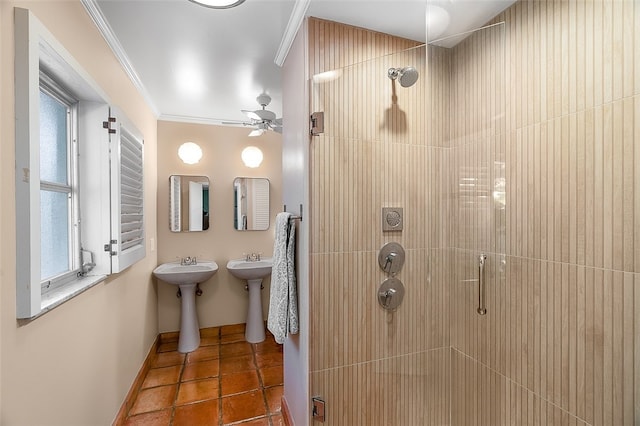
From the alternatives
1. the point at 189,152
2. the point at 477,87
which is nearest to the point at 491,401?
the point at 477,87

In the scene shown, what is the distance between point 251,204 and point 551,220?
2.77 meters

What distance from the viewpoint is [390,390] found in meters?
1.63

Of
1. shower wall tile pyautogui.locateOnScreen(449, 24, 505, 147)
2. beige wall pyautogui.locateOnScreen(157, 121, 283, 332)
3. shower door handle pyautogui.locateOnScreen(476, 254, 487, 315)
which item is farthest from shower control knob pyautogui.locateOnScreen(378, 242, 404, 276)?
beige wall pyautogui.locateOnScreen(157, 121, 283, 332)

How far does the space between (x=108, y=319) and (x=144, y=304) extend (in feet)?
2.90

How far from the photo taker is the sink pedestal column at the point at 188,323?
2.95 m

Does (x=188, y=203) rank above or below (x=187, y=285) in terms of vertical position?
above

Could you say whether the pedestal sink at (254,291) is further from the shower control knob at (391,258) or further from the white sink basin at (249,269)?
the shower control knob at (391,258)

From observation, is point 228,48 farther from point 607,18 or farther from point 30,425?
point 30,425

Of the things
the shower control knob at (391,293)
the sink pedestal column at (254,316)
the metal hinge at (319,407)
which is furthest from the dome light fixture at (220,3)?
the sink pedestal column at (254,316)

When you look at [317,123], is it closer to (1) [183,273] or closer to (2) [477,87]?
(2) [477,87]

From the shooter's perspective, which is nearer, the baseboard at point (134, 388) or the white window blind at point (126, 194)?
the white window blind at point (126, 194)

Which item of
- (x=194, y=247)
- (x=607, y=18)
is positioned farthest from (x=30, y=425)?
(x=607, y=18)

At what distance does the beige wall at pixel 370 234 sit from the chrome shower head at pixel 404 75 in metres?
0.03

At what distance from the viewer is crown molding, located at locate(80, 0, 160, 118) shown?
1.48 metres
